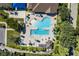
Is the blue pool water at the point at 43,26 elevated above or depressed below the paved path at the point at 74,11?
below

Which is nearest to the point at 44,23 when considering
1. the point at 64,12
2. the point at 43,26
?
the point at 43,26

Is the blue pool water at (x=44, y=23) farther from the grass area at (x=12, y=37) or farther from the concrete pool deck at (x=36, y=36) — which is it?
the grass area at (x=12, y=37)

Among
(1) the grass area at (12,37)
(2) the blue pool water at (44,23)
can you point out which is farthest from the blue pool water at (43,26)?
(1) the grass area at (12,37)

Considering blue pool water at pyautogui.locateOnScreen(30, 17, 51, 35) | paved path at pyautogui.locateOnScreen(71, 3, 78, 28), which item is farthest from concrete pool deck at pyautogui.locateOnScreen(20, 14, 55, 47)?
paved path at pyautogui.locateOnScreen(71, 3, 78, 28)

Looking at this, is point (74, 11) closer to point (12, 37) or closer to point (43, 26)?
point (43, 26)

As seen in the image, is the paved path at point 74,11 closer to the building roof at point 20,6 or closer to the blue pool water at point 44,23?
the blue pool water at point 44,23

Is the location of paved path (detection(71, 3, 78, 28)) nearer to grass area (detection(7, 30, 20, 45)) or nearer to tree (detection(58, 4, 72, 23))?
tree (detection(58, 4, 72, 23))

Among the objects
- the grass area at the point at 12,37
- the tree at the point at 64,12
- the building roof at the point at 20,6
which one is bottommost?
the grass area at the point at 12,37

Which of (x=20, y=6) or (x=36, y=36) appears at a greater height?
(x=20, y=6)

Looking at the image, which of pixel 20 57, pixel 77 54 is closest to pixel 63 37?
pixel 77 54

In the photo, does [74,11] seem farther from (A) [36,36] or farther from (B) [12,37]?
(B) [12,37]
